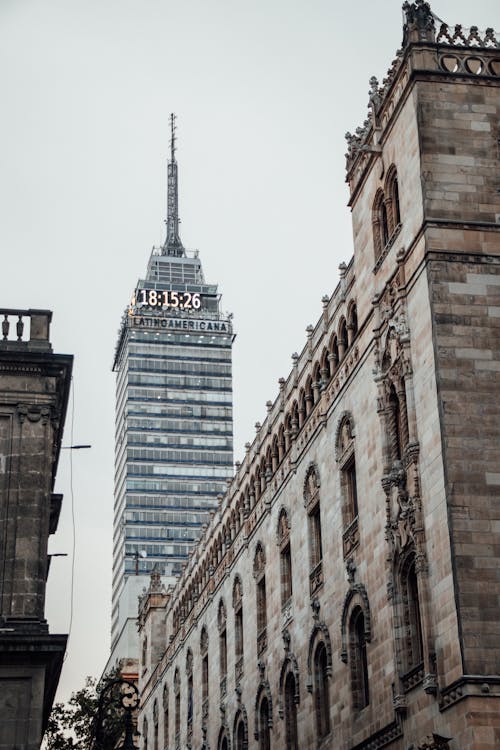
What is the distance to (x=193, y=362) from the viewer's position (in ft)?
554

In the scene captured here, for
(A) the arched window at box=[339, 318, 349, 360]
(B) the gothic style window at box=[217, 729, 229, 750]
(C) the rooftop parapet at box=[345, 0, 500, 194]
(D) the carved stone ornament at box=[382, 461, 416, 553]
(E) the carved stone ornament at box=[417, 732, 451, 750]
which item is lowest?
(E) the carved stone ornament at box=[417, 732, 451, 750]

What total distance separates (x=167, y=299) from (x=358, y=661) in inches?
5463

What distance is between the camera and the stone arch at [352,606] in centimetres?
3709

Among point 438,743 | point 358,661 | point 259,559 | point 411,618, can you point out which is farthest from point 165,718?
point 438,743

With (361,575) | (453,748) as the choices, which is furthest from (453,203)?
(453,748)

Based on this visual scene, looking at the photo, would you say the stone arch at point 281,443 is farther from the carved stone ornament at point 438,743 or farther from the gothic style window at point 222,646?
the carved stone ornament at point 438,743

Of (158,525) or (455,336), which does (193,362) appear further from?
(455,336)

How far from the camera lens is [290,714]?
154ft

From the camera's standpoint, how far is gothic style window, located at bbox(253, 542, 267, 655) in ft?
170

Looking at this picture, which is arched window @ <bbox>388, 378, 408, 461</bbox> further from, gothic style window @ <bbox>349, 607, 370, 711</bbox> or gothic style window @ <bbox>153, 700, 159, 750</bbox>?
gothic style window @ <bbox>153, 700, 159, 750</bbox>

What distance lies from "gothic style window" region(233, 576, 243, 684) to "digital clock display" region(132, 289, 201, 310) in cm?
11879

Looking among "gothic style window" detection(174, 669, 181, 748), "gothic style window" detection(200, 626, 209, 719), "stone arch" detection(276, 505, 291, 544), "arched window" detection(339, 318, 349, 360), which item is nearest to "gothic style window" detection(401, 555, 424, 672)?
"arched window" detection(339, 318, 349, 360)

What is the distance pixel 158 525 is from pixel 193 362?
909 inches

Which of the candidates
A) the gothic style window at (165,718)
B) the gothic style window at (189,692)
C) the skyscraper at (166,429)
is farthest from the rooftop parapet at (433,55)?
the skyscraper at (166,429)
